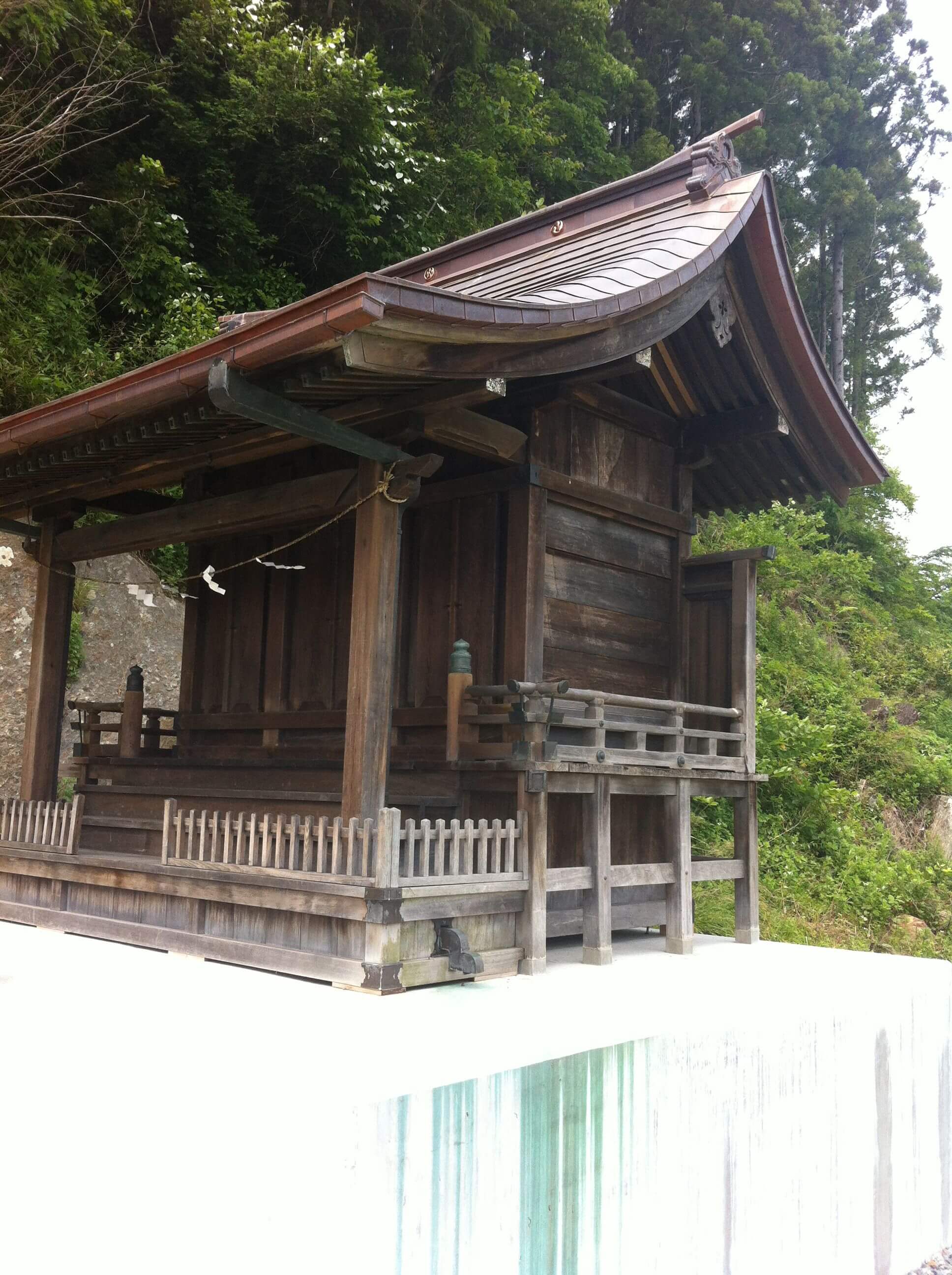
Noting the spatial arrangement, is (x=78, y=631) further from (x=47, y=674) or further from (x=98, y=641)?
(x=47, y=674)

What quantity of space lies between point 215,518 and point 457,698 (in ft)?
7.09

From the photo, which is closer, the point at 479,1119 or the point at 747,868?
the point at 479,1119

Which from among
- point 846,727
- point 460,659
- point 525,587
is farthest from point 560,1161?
point 846,727

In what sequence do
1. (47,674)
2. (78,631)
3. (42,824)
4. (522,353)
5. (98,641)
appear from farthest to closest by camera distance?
(98,641)
(78,631)
(47,674)
(42,824)
(522,353)

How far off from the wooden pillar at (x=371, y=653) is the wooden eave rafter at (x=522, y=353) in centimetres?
66

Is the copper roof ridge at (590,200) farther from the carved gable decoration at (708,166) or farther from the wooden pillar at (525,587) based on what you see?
the wooden pillar at (525,587)

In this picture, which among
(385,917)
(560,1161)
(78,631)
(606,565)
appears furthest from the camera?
(78,631)

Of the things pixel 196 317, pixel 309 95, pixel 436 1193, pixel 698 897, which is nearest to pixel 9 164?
pixel 196 317

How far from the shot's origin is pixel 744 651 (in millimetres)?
8414

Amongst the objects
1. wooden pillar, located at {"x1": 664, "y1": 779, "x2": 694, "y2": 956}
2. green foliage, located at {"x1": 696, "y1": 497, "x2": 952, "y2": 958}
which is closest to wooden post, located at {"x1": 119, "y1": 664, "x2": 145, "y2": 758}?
wooden pillar, located at {"x1": 664, "y1": 779, "x2": 694, "y2": 956}

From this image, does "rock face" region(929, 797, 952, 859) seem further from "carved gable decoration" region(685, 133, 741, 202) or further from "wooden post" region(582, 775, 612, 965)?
"carved gable decoration" region(685, 133, 741, 202)

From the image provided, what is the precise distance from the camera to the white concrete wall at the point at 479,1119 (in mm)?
3395

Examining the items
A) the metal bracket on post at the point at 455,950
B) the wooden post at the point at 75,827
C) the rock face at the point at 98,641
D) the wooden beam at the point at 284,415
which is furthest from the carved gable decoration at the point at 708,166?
the rock face at the point at 98,641

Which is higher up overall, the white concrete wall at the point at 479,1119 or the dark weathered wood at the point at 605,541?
the dark weathered wood at the point at 605,541
